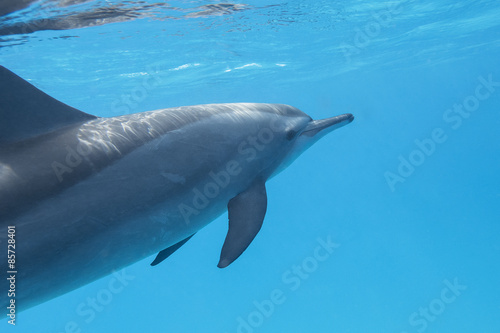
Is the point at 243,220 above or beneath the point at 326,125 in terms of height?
beneath

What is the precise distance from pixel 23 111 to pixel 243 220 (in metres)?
2.43

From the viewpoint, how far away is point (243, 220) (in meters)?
4.65

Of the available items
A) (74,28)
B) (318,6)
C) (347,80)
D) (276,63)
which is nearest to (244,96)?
(347,80)

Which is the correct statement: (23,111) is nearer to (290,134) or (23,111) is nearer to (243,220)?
(243,220)

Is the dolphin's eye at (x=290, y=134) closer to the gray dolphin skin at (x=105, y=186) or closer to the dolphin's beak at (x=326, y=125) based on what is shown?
the dolphin's beak at (x=326, y=125)

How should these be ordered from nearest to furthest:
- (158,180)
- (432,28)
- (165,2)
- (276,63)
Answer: (158,180), (165,2), (432,28), (276,63)

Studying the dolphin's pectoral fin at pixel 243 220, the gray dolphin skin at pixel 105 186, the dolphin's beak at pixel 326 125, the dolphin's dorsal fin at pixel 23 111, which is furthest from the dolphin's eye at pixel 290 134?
the dolphin's dorsal fin at pixel 23 111

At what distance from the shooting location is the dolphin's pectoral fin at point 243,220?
4.41 m

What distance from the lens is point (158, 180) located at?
386cm

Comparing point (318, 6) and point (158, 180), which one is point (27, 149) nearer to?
point (158, 180)

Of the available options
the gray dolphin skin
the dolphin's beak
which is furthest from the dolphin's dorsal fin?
the dolphin's beak

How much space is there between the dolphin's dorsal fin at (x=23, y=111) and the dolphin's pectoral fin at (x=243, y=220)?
Result: 6.66 ft

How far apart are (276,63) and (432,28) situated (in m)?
7.85

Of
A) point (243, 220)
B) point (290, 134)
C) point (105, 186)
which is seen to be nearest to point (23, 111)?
point (105, 186)
